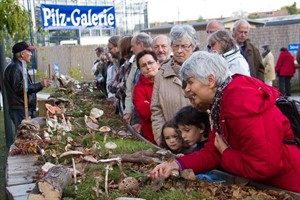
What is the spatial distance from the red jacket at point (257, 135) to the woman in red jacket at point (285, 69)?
13.3 metres

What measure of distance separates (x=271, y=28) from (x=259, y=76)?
37.1 feet

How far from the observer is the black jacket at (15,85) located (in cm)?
762

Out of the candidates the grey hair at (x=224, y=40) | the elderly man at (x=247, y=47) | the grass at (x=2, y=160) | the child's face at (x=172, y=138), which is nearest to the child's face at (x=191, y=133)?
the child's face at (x=172, y=138)

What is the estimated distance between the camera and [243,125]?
2531 mm

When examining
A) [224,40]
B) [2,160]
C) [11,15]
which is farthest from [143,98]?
[2,160]

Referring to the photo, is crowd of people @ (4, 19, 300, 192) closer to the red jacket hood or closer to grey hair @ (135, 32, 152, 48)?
the red jacket hood

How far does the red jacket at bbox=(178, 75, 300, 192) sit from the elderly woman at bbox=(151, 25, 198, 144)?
177 cm

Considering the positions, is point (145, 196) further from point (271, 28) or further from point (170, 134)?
point (271, 28)

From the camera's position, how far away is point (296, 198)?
2.70 meters

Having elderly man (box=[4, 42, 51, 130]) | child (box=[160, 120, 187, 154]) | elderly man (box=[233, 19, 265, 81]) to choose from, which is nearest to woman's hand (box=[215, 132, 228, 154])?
child (box=[160, 120, 187, 154])

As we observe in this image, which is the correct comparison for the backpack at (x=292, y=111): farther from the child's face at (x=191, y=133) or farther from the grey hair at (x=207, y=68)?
the child's face at (x=191, y=133)

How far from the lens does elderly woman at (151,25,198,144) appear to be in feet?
15.0

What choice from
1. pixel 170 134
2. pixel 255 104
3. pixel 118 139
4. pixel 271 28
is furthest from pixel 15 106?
pixel 271 28

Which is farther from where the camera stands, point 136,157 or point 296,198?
point 136,157
